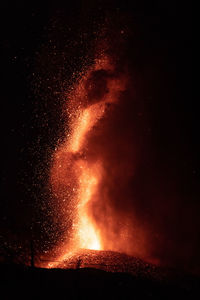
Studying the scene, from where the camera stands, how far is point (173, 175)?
735 inches

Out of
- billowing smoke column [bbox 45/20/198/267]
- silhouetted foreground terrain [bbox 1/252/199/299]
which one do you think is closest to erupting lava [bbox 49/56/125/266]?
billowing smoke column [bbox 45/20/198/267]

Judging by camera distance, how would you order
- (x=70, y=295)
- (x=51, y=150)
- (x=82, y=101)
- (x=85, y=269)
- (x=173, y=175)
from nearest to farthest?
(x=70, y=295) → (x=85, y=269) → (x=82, y=101) → (x=173, y=175) → (x=51, y=150)

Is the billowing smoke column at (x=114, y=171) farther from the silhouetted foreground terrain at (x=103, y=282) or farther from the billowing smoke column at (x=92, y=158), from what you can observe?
the silhouetted foreground terrain at (x=103, y=282)

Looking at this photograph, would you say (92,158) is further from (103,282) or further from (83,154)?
(103,282)

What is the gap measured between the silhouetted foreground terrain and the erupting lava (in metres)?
9.58

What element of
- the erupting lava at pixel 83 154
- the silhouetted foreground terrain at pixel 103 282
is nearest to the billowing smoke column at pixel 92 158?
the erupting lava at pixel 83 154

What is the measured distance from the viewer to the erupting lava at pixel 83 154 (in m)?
17.4

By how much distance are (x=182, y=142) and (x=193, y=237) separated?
5.93 metres

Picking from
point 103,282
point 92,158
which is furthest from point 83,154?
point 103,282

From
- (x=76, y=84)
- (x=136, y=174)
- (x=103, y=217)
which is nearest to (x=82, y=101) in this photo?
(x=76, y=84)

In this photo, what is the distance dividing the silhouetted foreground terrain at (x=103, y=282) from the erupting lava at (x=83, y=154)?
9579 millimetres

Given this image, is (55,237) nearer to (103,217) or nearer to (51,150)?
(103,217)

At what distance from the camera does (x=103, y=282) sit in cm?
724

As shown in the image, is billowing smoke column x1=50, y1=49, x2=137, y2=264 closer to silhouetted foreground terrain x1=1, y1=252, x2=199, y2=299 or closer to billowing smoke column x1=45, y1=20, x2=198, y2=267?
billowing smoke column x1=45, y1=20, x2=198, y2=267
